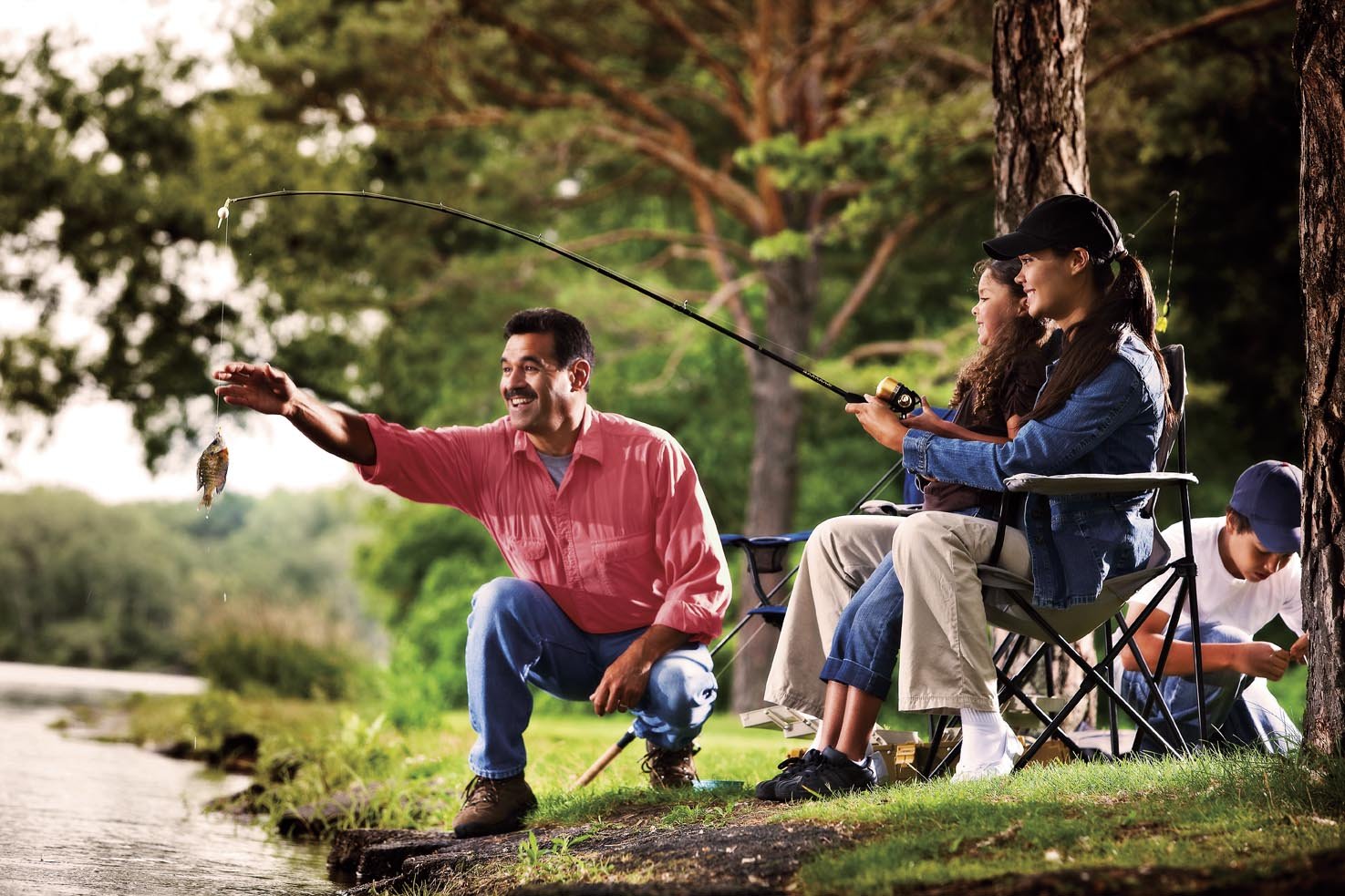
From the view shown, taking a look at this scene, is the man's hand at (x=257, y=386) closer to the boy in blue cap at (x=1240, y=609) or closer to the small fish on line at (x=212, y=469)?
the small fish on line at (x=212, y=469)

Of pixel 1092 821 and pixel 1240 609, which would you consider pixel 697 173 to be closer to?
pixel 1240 609

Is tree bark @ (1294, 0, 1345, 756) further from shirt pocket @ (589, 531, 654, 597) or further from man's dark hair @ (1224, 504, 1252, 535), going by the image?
shirt pocket @ (589, 531, 654, 597)

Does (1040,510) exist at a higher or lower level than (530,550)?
higher

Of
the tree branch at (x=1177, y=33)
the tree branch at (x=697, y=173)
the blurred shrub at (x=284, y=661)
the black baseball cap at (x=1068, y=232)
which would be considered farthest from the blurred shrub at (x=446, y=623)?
the black baseball cap at (x=1068, y=232)

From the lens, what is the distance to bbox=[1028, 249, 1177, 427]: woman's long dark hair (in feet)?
10.9

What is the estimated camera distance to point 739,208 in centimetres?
1205

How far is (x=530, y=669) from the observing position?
3.82m

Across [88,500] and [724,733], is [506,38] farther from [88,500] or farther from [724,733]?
[88,500]

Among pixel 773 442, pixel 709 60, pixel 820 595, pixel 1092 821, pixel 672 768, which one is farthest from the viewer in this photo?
pixel 709 60

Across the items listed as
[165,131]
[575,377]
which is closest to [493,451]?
[575,377]

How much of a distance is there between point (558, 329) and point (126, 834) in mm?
2388

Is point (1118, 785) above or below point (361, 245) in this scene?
below

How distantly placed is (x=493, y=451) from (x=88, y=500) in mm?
40914

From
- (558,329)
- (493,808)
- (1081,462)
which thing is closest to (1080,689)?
(1081,462)
